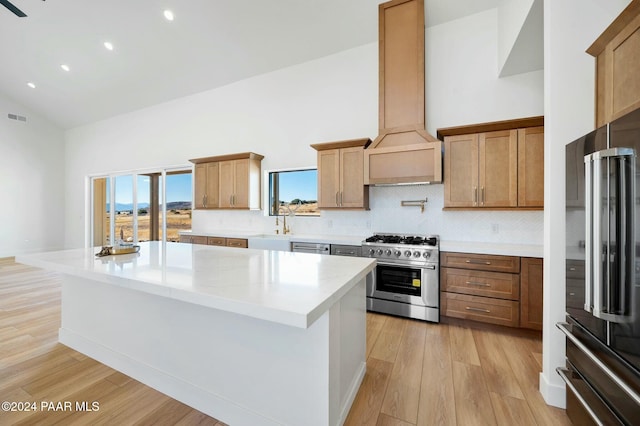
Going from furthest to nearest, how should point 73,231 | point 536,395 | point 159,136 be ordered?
1. point 73,231
2. point 159,136
3. point 536,395

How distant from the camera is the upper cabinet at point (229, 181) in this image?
4.43m

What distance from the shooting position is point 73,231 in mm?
7445

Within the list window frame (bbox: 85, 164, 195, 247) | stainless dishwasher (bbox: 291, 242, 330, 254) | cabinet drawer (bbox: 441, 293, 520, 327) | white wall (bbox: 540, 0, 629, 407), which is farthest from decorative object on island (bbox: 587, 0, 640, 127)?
window frame (bbox: 85, 164, 195, 247)

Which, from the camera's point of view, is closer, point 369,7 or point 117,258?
point 117,258

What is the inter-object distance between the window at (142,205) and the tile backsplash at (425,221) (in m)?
2.69

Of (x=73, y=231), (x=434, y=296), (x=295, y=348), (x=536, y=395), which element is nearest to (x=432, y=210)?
(x=434, y=296)

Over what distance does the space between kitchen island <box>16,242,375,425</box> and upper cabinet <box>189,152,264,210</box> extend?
236 cm

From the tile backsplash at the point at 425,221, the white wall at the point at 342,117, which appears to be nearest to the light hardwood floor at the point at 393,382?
the tile backsplash at the point at 425,221

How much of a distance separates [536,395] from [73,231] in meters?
10.4

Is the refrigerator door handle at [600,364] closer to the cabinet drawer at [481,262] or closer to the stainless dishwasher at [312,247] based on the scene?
the cabinet drawer at [481,262]

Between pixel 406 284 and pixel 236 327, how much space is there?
2.19 metres

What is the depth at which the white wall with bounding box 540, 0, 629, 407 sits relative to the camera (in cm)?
160

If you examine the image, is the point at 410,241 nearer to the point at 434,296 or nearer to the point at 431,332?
the point at 434,296

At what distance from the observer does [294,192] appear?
178 inches
